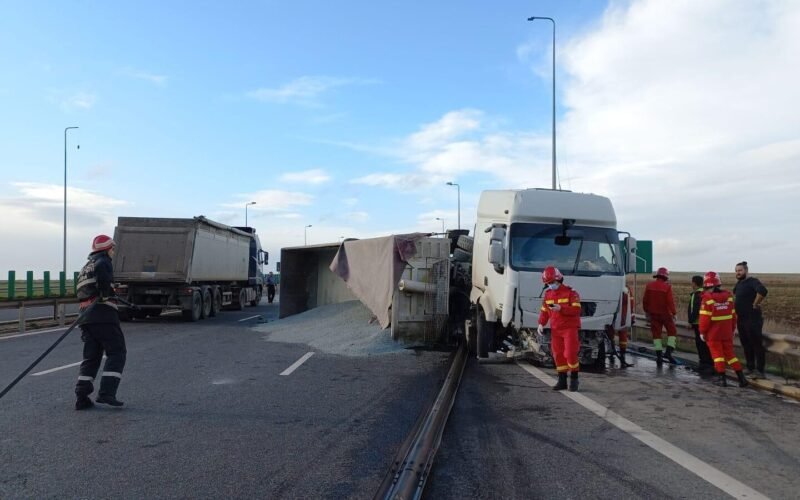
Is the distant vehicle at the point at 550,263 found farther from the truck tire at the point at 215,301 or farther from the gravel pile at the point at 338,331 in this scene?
the truck tire at the point at 215,301

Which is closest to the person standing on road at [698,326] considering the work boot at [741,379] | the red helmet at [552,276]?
the work boot at [741,379]

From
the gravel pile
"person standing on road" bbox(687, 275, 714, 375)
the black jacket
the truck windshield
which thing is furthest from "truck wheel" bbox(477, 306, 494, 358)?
the black jacket

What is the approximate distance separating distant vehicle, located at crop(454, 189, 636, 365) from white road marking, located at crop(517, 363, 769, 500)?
2188mm

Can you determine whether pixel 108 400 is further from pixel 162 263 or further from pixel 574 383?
pixel 162 263

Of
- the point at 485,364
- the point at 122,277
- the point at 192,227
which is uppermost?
the point at 192,227

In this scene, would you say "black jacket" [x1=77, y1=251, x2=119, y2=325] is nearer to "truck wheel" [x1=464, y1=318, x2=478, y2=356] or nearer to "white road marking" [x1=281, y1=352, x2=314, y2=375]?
"white road marking" [x1=281, y1=352, x2=314, y2=375]

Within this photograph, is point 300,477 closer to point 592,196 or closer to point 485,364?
point 485,364

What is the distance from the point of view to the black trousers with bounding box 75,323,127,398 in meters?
7.06

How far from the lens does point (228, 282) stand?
2598 centimetres

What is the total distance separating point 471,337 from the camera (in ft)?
41.1

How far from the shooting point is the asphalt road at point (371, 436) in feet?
15.4

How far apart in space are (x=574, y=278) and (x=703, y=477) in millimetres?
5390

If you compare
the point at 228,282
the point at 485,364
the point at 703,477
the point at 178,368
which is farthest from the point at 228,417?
the point at 228,282

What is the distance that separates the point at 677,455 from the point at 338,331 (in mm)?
10133
